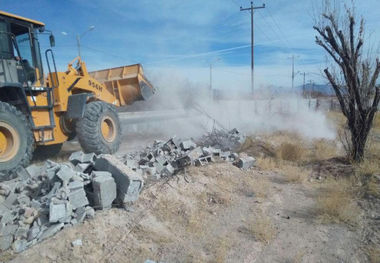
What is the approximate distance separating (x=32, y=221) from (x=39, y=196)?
0.72 meters

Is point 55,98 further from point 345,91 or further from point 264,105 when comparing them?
point 264,105

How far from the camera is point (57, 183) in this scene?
14.0 ft

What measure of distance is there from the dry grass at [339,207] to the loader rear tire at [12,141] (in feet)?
17.7

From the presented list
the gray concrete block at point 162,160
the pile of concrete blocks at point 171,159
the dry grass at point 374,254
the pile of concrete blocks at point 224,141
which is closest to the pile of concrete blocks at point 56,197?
the pile of concrete blocks at point 171,159

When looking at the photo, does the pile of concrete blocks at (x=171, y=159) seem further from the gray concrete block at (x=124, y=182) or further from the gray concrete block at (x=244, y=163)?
the gray concrete block at (x=124, y=182)

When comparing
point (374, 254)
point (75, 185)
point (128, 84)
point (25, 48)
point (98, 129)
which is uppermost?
point (25, 48)

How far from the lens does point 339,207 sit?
463 centimetres

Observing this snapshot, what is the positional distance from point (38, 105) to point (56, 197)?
129 inches

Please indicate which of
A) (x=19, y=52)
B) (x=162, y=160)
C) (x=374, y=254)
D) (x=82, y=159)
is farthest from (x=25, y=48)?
(x=374, y=254)

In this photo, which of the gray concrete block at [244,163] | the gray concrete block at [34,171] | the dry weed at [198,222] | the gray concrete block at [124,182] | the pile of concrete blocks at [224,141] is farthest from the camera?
the pile of concrete blocks at [224,141]

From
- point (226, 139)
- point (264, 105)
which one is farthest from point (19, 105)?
point (264, 105)

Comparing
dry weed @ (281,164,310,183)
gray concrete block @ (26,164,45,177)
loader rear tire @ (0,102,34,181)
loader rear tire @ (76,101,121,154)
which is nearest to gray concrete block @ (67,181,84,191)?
gray concrete block @ (26,164,45,177)

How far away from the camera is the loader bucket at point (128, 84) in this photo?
9289 millimetres

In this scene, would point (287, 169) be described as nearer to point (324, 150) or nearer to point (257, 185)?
point (257, 185)
